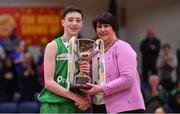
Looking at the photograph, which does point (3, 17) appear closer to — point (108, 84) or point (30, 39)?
point (30, 39)

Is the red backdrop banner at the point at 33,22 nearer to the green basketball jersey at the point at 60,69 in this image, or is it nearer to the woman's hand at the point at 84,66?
the green basketball jersey at the point at 60,69

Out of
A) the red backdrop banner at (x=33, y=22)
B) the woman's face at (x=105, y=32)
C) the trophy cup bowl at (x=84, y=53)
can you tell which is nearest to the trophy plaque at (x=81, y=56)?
the trophy cup bowl at (x=84, y=53)

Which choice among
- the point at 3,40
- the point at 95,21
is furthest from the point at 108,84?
the point at 3,40

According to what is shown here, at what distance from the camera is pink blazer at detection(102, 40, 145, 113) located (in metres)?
3.13

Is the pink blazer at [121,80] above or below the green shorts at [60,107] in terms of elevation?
above

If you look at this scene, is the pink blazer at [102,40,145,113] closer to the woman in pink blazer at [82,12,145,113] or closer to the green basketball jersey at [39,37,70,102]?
the woman in pink blazer at [82,12,145,113]

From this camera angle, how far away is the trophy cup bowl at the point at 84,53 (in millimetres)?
3148

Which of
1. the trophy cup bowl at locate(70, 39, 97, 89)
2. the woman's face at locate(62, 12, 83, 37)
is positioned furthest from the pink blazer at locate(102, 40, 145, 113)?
the woman's face at locate(62, 12, 83, 37)

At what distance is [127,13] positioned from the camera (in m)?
10.3

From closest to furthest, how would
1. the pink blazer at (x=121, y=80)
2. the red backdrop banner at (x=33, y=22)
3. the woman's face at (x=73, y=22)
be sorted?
the pink blazer at (x=121, y=80)
the woman's face at (x=73, y=22)
the red backdrop banner at (x=33, y=22)

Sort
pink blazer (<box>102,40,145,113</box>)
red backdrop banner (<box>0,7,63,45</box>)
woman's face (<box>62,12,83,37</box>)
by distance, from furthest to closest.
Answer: red backdrop banner (<box>0,7,63,45</box>) → woman's face (<box>62,12,83,37</box>) → pink blazer (<box>102,40,145,113</box>)

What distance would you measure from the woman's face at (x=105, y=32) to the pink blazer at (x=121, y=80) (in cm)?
→ 6

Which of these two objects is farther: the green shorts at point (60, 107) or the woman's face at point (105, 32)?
the green shorts at point (60, 107)

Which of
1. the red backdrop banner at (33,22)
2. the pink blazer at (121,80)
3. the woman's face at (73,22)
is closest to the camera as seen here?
the pink blazer at (121,80)
